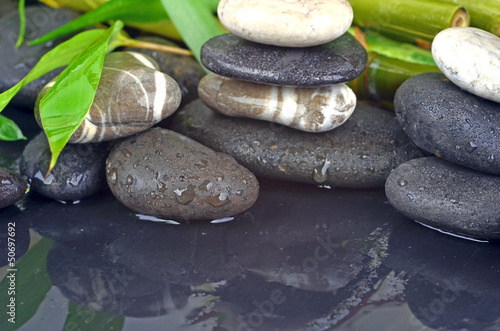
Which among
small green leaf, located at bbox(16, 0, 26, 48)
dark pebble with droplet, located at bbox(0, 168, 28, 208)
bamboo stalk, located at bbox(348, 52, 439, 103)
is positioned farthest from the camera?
small green leaf, located at bbox(16, 0, 26, 48)

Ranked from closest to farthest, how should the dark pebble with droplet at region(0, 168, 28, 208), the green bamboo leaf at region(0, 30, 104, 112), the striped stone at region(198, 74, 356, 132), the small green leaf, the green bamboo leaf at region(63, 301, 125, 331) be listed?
the green bamboo leaf at region(63, 301, 125, 331), the dark pebble with droplet at region(0, 168, 28, 208), the striped stone at region(198, 74, 356, 132), the green bamboo leaf at region(0, 30, 104, 112), the small green leaf

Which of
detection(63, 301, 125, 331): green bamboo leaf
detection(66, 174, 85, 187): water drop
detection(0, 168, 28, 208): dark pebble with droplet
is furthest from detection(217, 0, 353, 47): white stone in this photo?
detection(63, 301, 125, 331): green bamboo leaf

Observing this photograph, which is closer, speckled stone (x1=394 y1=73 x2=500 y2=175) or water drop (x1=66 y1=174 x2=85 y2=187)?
speckled stone (x1=394 y1=73 x2=500 y2=175)

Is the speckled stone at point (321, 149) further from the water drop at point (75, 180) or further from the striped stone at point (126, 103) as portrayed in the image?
the water drop at point (75, 180)

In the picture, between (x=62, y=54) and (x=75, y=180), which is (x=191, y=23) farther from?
(x=75, y=180)

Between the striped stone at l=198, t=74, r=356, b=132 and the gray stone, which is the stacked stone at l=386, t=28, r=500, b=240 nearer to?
the striped stone at l=198, t=74, r=356, b=132

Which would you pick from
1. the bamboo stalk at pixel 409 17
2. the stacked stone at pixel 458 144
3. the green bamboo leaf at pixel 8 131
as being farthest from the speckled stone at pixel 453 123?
the green bamboo leaf at pixel 8 131

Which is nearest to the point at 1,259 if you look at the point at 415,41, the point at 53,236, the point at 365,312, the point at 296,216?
the point at 53,236

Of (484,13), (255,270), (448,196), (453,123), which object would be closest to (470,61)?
(453,123)
